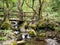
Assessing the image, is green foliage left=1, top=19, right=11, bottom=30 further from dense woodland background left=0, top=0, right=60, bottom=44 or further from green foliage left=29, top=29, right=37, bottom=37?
green foliage left=29, top=29, right=37, bottom=37

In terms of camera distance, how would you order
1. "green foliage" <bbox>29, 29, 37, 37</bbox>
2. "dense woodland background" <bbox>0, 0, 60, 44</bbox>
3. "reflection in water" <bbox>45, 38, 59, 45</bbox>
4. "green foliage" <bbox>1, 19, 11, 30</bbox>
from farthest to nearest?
"dense woodland background" <bbox>0, 0, 60, 44</bbox>, "green foliage" <bbox>1, 19, 11, 30</bbox>, "green foliage" <bbox>29, 29, 37, 37</bbox>, "reflection in water" <bbox>45, 38, 59, 45</bbox>

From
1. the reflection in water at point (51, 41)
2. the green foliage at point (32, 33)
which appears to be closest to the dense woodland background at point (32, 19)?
the green foliage at point (32, 33)

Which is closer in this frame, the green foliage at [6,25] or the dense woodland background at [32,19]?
the green foliage at [6,25]

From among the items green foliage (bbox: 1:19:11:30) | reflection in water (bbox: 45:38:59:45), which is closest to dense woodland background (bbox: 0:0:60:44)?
green foliage (bbox: 1:19:11:30)

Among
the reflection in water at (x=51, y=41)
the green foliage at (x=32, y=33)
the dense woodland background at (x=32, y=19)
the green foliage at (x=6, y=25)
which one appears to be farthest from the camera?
the dense woodland background at (x=32, y=19)

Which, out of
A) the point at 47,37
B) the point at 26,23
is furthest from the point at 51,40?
the point at 26,23

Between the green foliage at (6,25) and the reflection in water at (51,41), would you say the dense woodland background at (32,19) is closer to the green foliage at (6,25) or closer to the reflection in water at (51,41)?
the green foliage at (6,25)

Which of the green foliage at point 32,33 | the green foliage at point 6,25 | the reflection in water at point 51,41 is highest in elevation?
the green foliage at point 6,25

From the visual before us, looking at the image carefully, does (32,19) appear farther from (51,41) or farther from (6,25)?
(51,41)

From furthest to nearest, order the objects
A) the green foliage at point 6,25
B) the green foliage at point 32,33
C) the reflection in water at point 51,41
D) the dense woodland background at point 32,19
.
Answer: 1. the dense woodland background at point 32,19
2. the green foliage at point 6,25
3. the green foliage at point 32,33
4. the reflection in water at point 51,41

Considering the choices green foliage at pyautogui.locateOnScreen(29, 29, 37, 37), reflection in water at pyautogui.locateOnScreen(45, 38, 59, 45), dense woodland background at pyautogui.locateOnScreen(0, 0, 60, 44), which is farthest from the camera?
dense woodland background at pyautogui.locateOnScreen(0, 0, 60, 44)

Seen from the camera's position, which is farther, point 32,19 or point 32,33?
point 32,19

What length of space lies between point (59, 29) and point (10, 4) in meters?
4.52

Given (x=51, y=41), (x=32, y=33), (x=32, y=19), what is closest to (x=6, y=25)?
(x=32, y=33)
